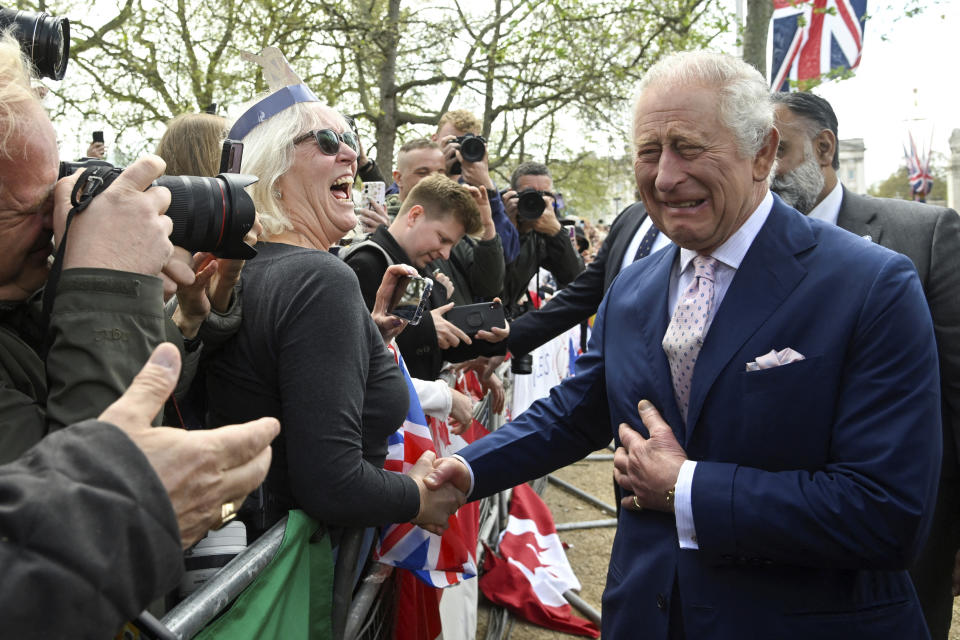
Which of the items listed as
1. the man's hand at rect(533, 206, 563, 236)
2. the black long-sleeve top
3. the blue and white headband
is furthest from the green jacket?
the man's hand at rect(533, 206, 563, 236)

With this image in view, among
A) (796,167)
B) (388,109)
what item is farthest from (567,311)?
(388,109)

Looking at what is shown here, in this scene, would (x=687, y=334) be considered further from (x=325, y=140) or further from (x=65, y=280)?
(x=65, y=280)

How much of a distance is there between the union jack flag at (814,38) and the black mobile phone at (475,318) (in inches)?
129

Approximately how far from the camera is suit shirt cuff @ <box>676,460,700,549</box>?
5.73 ft

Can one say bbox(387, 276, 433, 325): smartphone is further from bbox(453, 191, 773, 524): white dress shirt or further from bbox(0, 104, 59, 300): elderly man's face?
bbox(0, 104, 59, 300): elderly man's face

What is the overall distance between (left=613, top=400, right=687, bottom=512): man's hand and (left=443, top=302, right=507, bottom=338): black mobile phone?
148cm

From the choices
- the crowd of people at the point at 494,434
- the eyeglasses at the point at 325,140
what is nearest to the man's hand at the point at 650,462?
the crowd of people at the point at 494,434

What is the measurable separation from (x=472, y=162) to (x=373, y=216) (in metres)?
0.77

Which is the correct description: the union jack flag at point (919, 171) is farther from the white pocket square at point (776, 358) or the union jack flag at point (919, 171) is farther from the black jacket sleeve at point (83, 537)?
the black jacket sleeve at point (83, 537)

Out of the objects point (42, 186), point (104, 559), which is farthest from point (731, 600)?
point (42, 186)

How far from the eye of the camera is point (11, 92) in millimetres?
1321

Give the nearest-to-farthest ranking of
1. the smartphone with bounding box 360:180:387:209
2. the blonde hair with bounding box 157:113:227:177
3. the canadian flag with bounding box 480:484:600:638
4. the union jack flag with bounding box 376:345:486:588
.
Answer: the union jack flag with bounding box 376:345:486:588
the blonde hair with bounding box 157:113:227:177
the canadian flag with bounding box 480:484:600:638
the smartphone with bounding box 360:180:387:209

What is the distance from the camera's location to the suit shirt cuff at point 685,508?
5.73 feet

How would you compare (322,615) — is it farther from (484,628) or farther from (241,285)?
(484,628)
